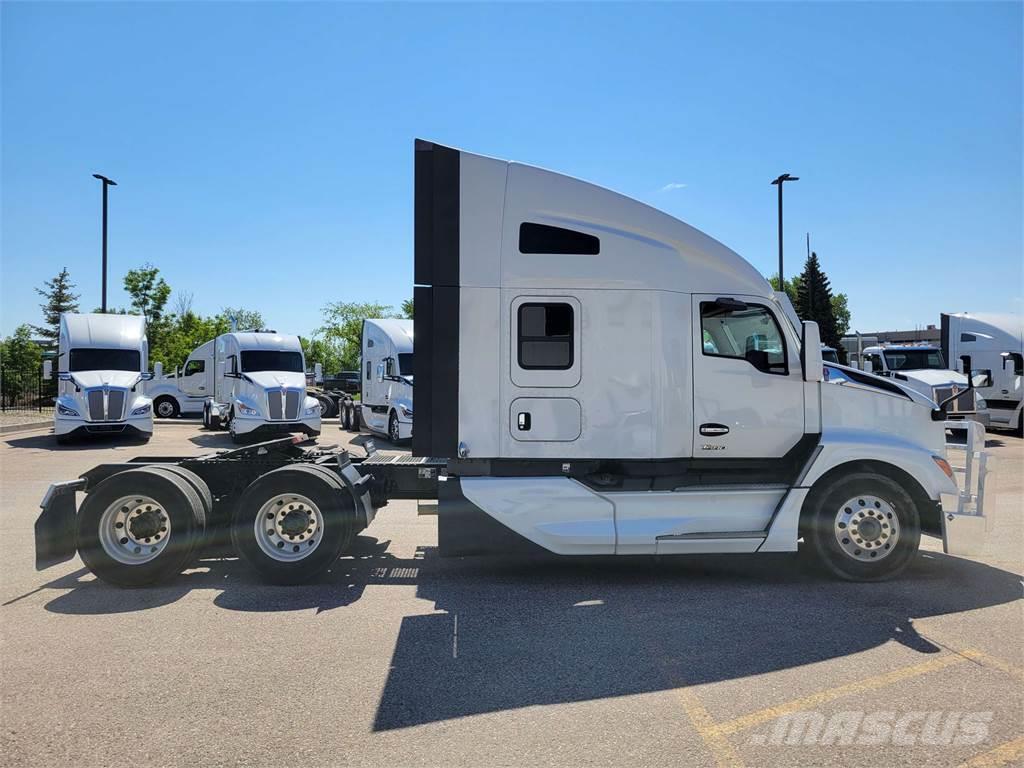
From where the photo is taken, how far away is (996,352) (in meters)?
20.9

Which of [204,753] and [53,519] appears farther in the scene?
[53,519]

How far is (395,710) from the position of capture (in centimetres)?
390

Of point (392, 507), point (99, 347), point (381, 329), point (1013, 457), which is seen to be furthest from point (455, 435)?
point (99, 347)

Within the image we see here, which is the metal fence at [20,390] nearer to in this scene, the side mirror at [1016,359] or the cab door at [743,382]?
Result: the cab door at [743,382]

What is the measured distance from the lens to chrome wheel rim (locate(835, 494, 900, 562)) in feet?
20.7

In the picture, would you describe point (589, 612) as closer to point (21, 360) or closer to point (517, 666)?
point (517, 666)

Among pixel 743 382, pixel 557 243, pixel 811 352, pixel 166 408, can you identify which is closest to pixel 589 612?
pixel 743 382

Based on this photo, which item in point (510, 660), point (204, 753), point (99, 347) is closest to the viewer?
point (204, 753)

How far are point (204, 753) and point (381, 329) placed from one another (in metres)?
16.4

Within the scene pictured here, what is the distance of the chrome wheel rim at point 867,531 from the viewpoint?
6.32 m

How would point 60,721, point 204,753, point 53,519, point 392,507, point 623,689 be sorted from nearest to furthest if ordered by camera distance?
point 204,753 < point 60,721 < point 623,689 < point 53,519 < point 392,507

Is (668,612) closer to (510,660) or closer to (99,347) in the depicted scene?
(510,660)

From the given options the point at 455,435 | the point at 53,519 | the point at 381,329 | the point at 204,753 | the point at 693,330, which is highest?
the point at 381,329

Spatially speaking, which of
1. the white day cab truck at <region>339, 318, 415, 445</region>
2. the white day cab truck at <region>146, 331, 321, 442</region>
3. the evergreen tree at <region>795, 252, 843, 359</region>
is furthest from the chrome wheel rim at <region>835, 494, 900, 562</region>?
the evergreen tree at <region>795, 252, 843, 359</region>
